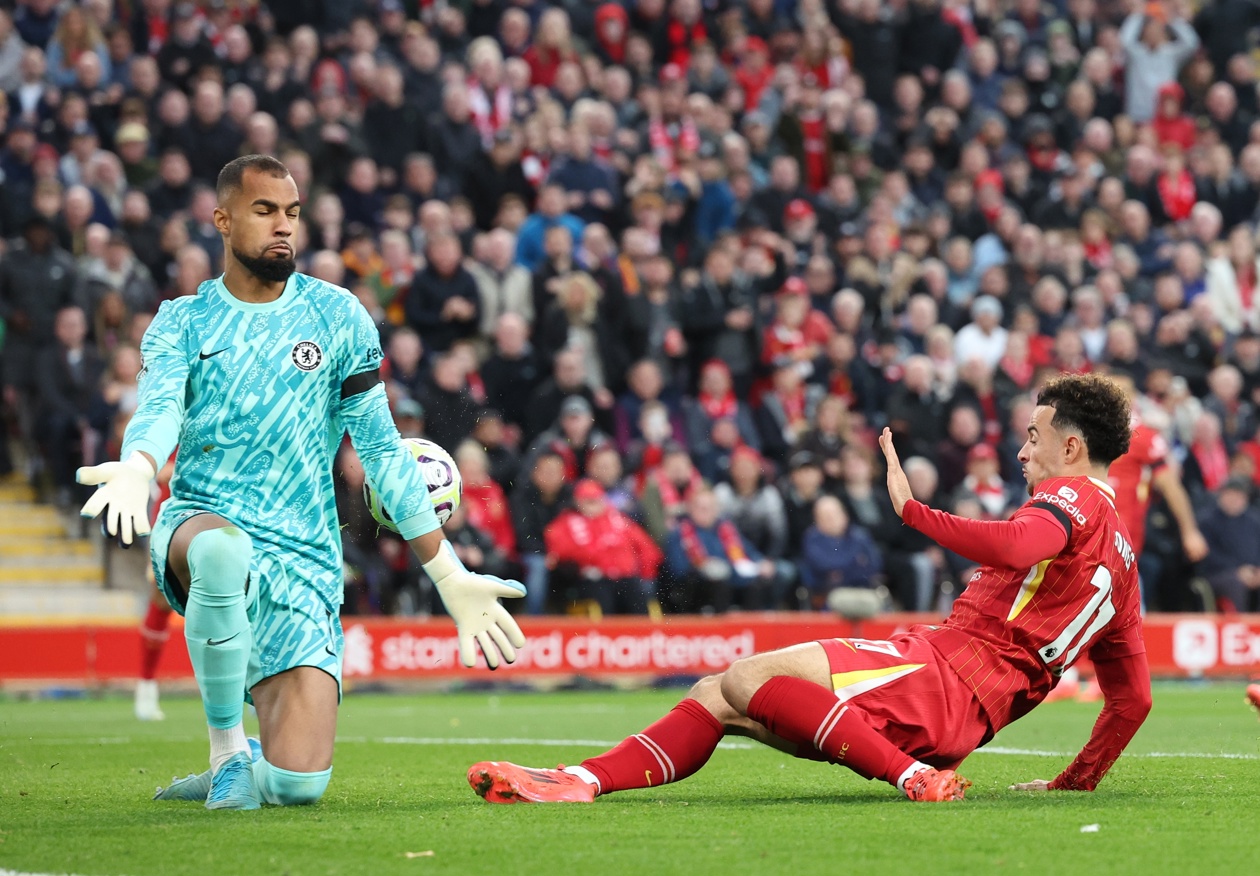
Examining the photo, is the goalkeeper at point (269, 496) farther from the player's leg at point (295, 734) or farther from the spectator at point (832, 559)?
the spectator at point (832, 559)

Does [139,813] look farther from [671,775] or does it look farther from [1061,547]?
[1061,547]

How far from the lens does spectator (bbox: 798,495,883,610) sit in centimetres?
1524

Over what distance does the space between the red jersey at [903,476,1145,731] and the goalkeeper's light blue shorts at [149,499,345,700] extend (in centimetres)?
204

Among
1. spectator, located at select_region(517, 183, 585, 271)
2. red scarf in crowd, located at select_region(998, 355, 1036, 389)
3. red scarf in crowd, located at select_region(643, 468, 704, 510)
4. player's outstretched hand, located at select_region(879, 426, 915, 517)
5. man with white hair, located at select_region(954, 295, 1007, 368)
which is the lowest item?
red scarf in crowd, located at select_region(643, 468, 704, 510)

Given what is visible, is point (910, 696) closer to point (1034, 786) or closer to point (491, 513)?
point (1034, 786)

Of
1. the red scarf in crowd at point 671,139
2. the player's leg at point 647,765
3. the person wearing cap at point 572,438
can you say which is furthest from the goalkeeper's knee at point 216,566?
the red scarf in crowd at point 671,139

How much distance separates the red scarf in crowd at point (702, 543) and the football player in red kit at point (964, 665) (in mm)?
8669

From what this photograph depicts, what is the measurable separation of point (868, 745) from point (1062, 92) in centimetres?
1767

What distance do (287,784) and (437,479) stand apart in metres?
1.21

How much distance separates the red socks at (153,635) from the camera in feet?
37.2

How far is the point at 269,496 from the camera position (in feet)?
20.0

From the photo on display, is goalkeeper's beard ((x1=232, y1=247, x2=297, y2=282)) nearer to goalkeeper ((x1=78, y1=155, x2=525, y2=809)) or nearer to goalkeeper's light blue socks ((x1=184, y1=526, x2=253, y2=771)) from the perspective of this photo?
goalkeeper ((x1=78, y1=155, x2=525, y2=809))

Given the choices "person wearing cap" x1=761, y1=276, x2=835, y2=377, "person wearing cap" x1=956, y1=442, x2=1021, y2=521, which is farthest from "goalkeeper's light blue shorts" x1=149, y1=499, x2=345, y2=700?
"person wearing cap" x1=761, y1=276, x2=835, y2=377

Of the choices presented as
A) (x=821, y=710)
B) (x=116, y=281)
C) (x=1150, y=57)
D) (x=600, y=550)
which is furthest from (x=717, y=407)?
(x=821, y=710)
